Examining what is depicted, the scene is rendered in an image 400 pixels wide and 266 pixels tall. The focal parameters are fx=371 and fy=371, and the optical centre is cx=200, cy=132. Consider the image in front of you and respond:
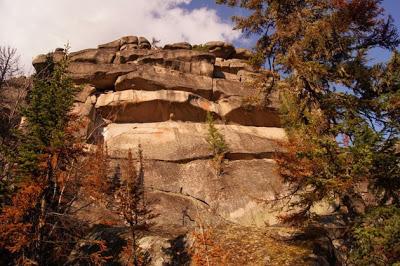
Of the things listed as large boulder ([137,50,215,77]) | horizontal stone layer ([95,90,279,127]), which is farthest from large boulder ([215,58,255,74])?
horizontal stone layer ([95,90,279,127])

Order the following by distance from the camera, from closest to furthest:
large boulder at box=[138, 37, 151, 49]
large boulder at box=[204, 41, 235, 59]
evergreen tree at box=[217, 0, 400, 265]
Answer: evergreen tree at box=[217, 0, 400, 265]
large boulder at box=[138, 37, 151, 49]
large boulder at box=[204, 41, 235, 59]

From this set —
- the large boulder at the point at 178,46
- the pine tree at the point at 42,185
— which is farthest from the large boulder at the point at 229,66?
the pine tree at the point at 42,185

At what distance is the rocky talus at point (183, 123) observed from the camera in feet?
77.4

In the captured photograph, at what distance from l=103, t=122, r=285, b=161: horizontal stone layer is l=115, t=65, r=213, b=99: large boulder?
3.31 metres

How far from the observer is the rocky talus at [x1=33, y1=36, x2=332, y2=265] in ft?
77.4

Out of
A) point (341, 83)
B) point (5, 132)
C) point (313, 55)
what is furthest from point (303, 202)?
point (5, 132)

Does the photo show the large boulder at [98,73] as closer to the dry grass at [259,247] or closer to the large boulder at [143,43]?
the large boulder at [143,43]

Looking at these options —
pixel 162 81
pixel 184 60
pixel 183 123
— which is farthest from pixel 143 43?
pixel 183 123

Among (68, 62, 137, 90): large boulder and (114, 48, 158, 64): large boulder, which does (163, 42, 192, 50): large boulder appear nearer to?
(114, 48, 158, 64): large boulder

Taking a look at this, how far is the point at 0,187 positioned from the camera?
15.1m

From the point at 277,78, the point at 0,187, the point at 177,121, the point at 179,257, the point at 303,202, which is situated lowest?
the point at 179,257

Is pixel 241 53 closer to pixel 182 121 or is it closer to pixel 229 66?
pixel 229 66

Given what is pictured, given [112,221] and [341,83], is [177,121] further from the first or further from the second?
[341,83]

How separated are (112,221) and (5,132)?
6.92 meters
